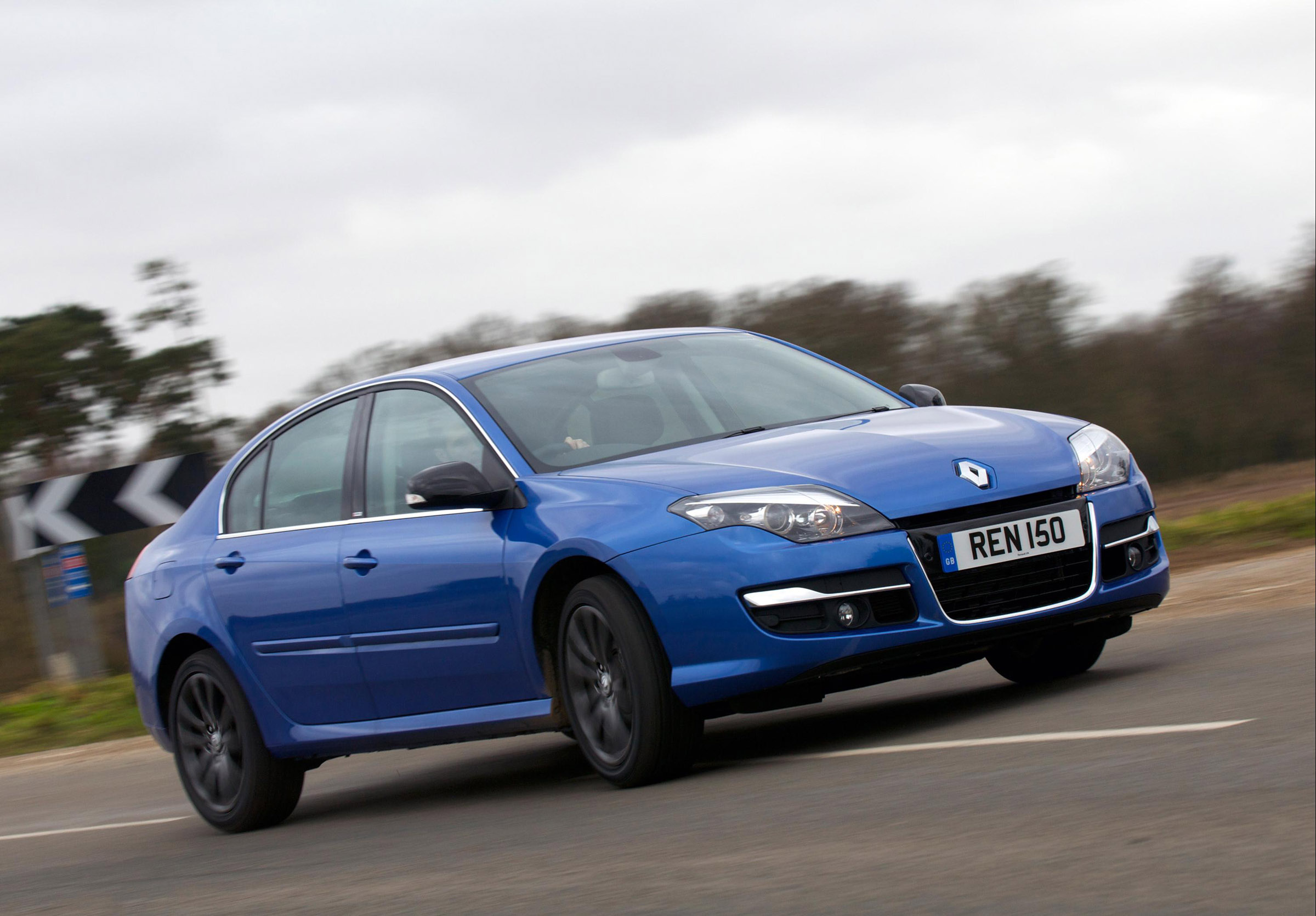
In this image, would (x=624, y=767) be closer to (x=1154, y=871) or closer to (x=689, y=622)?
(x=689, y=622)

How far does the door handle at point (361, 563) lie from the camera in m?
6.58

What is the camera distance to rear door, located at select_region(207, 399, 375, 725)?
22.3 ft

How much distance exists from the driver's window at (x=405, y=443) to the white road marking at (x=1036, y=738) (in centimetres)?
167

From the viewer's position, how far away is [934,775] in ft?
16.6

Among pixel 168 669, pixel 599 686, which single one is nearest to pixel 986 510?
pixel 599 686

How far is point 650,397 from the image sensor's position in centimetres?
668

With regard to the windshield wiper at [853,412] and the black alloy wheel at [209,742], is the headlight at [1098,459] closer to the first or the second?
→ the windshield wiper at [853,412]

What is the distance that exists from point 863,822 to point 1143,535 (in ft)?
6.71

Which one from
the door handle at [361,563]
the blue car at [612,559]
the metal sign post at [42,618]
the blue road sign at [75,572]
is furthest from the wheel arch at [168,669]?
the metal sign post at [42,618]

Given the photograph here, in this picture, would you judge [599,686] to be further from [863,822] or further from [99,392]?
[99,392]

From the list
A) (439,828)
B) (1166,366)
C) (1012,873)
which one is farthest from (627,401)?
(1166,366)

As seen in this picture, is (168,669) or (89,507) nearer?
(168,669)

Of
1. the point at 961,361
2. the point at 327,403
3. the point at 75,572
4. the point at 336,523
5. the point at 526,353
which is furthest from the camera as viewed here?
the point at 961,361

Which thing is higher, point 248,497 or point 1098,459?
point 248,497
